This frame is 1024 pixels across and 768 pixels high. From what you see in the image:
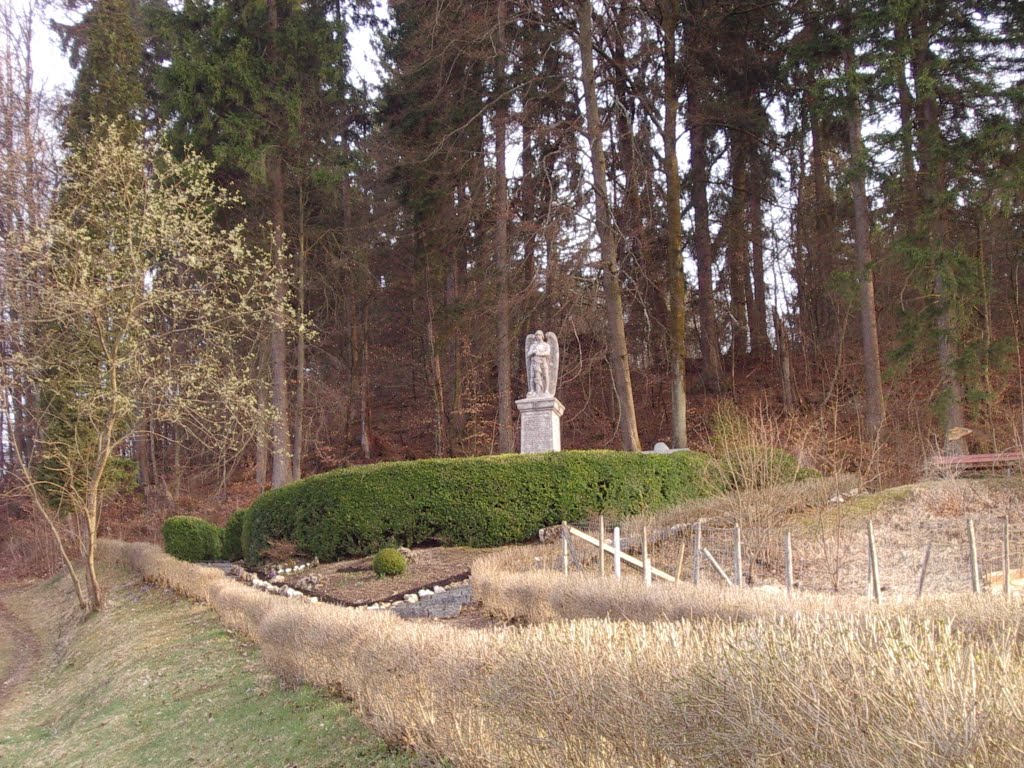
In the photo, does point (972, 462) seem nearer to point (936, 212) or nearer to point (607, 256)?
point (936, 212)

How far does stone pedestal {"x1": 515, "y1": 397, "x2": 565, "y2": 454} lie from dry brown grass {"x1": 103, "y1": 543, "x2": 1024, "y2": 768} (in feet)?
39.9

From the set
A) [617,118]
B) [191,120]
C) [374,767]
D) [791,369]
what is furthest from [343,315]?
[374,767]

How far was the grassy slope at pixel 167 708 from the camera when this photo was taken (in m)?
6.39

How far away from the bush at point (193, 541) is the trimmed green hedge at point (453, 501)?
18.8 ft

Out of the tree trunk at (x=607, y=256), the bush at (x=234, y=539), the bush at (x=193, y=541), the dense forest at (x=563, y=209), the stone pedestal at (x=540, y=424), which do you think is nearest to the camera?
the dense forest at (x=563, y=209)

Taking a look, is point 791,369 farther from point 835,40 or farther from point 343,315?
point 343,315

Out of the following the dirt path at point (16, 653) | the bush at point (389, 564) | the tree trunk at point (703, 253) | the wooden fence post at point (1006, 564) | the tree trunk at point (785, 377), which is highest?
the tree trunk at point (703, 253)

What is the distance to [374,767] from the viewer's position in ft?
17.4

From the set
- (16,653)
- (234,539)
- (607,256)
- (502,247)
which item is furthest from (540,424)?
(16,653)

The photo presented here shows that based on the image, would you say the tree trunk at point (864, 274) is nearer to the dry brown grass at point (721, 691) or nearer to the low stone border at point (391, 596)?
the low stone border at point (391, 596)

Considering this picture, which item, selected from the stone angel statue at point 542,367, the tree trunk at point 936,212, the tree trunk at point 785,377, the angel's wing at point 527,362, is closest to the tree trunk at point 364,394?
the angel's wing at point 527,362

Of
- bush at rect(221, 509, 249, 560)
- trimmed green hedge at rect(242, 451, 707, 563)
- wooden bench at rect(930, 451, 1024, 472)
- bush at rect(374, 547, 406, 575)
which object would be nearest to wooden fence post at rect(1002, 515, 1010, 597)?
wooden bench at rect(930, 451, 1024, 472)

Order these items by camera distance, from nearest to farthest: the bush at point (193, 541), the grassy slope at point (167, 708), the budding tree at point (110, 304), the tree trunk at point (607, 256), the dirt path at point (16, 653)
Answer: the grassy slope at point (167, 708) → the dirt path at point (16, 653) → the budding tree at point (110, 304) → the tree trunk at point (607, 256) → the bush at point (193, 541)

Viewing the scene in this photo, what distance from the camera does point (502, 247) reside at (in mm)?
22281
